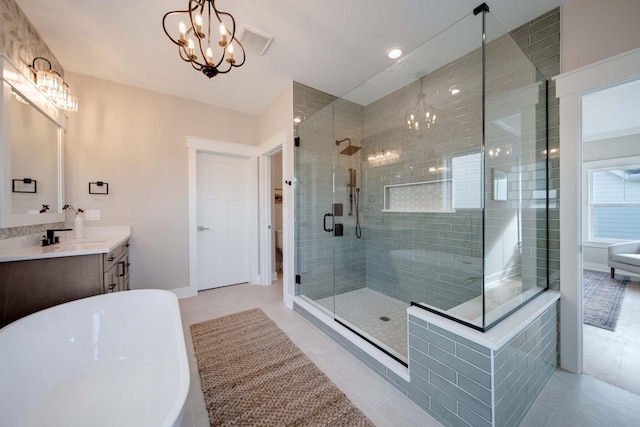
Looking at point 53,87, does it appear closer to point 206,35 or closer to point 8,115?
point 8,115

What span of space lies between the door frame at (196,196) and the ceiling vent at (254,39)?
154cm

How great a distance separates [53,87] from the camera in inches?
79.6

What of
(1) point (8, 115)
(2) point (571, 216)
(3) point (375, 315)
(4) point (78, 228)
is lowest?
(3) point (375, 315)

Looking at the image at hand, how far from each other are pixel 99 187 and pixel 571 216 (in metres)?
4.51

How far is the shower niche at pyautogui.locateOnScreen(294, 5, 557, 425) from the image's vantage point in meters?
1.60

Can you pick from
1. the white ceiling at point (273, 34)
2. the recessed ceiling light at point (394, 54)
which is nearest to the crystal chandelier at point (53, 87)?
the white ceiling at point (273, 34)

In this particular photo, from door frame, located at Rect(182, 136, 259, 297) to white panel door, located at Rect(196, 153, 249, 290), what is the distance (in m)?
0.09

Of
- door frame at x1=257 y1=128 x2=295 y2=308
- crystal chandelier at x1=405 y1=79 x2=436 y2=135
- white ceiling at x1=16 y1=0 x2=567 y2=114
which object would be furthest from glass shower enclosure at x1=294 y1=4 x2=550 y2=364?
white ceiling at x1=16 y1=0 x2=567 y2=114

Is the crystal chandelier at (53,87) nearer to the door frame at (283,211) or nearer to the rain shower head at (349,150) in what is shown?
the door frame at (283,211)

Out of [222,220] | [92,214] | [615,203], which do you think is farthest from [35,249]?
[615,203]

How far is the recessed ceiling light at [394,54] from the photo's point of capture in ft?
7.73

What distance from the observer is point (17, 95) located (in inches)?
68.3

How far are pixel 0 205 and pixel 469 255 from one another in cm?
362

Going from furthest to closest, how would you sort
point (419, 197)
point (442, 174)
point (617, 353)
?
point (419, 197), point (442, 174), point (617, 353)
